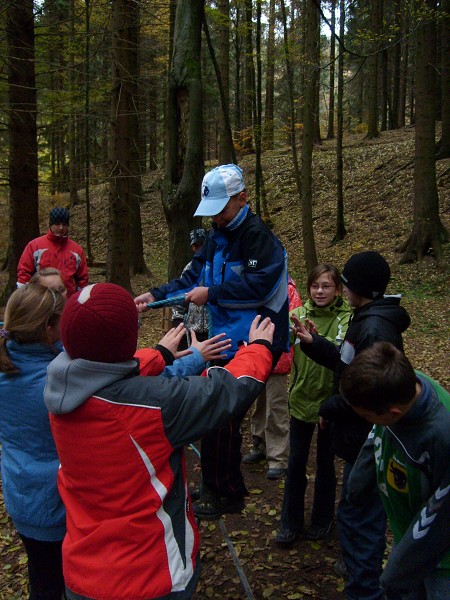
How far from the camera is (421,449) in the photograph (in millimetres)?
1922

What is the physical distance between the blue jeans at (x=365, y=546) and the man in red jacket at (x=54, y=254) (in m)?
4.66

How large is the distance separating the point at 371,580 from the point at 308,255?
10.2 metres

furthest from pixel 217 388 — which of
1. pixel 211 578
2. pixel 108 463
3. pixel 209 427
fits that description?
pixel 211 578

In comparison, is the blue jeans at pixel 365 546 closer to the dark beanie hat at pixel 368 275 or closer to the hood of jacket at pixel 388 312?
the hood of jacket at pixel 388 312

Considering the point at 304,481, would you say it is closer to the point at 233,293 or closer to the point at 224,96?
the point at 233,293

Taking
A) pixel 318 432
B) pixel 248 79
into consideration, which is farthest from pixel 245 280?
pixel 248 79

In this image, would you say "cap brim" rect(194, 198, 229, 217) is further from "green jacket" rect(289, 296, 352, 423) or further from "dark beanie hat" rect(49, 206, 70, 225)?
"dark beanie hat" rect(49, 206, 70, 225)

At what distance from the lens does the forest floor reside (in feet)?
11.9

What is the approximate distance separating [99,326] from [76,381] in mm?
225

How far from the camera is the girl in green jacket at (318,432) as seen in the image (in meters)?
3.81

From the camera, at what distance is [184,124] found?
4363mm

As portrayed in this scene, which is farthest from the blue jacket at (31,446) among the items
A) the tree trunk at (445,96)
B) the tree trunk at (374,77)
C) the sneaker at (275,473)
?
the tree trunk at (374,77)

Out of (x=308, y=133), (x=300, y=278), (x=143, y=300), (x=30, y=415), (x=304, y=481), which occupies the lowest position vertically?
(x=304, y=481)

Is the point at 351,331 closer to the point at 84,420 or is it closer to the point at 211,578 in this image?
the point at 84,420
